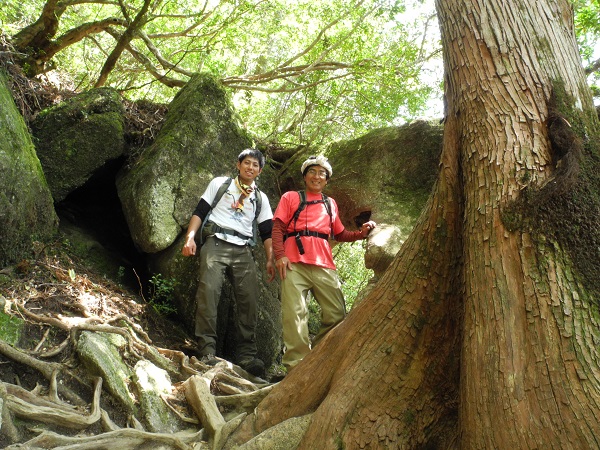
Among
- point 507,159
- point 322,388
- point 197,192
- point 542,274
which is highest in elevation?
point 197,192

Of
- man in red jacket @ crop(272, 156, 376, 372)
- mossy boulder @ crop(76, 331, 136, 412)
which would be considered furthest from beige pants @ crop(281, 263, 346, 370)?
mossy boulder @ crop(76, 331, 136, 412)

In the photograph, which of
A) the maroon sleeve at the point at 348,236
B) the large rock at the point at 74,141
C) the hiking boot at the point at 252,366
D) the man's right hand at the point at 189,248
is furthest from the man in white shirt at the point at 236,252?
Answer: the large rock at the point at 74,141

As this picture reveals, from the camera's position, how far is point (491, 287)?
2.98 metres

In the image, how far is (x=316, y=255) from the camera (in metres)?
5.72

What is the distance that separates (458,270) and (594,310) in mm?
857

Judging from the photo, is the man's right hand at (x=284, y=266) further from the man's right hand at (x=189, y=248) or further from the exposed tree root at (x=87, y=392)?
the exposed tree root at (x=87, y=392)

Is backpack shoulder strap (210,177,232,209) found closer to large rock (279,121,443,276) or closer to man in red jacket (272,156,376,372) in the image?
man in red jacket (272,156,376,372)

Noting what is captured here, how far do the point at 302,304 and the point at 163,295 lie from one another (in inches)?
91.9

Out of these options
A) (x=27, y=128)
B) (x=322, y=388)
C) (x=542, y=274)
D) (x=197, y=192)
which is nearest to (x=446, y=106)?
(x=542, y=274)

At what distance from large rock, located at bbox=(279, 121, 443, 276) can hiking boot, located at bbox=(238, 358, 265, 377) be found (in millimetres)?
2144

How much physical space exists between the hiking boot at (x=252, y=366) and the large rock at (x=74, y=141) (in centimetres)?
350

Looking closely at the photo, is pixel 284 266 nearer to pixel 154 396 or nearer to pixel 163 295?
pixel 154 396

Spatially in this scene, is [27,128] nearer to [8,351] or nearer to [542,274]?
[8,351]

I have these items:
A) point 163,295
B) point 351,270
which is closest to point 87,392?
point 163,295
